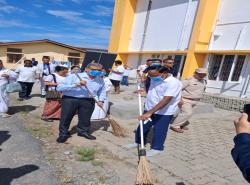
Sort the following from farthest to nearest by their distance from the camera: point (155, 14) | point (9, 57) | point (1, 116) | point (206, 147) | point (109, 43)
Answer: point (9, 57) → point (109, 43) → point (155, 14) → point (1, 116) → point (206, 147)

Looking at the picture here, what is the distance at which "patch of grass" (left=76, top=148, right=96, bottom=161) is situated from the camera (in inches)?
200

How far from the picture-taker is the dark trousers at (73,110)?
591 cm

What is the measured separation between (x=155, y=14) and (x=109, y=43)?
5103mm

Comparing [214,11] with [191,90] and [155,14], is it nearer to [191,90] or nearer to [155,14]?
[155,14]

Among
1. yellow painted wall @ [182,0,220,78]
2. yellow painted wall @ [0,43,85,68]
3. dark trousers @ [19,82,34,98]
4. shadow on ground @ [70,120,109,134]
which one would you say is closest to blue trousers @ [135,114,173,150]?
shadow on ground @ [70,120,109,134]

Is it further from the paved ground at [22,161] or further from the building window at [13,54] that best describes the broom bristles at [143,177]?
the building window at [13,54]

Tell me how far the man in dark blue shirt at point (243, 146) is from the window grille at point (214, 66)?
1370 centimetres

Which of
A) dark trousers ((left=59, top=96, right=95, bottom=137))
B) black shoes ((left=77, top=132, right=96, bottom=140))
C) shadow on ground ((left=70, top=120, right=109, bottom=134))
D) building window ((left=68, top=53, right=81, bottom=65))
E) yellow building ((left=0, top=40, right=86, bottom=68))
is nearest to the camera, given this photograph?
dark trousers ((left=59, top=96, right=95, bottom=137))

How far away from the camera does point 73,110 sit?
19.6 feet

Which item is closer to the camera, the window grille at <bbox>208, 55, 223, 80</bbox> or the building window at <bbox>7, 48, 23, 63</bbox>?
the window grille at <bbox>208, 55, 223, 80</bbox>

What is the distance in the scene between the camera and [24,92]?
11.2 metres

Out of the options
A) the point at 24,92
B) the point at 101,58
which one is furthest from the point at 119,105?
the point at 101,58

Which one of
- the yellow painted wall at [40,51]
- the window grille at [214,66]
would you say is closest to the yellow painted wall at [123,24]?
the window grille at [214,66]

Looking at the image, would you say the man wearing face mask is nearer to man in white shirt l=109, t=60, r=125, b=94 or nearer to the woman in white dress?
the woman in white dress
